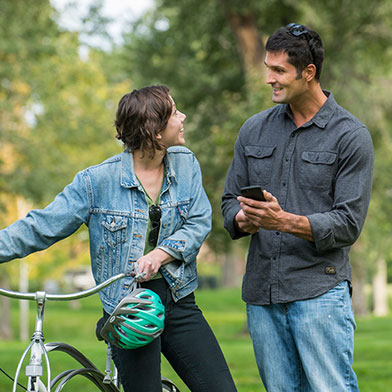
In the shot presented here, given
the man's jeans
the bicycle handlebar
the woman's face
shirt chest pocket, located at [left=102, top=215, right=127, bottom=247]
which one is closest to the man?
the man's jeans

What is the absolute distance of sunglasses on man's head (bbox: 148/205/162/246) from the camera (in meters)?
3.29

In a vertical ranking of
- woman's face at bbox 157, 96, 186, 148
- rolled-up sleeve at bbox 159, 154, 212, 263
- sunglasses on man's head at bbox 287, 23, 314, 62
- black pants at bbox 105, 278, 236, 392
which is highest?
sunglasses on man's head at bbox 287, 23, 314, 62

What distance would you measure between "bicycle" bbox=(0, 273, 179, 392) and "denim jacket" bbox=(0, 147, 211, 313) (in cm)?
21

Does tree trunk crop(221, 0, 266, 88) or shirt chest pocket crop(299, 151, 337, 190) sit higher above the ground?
tree trunk crop(221, 0, 266, 88)

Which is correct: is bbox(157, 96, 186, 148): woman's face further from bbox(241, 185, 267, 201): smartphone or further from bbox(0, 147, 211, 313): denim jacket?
bbox(241, 185, 267, 201): smartphone

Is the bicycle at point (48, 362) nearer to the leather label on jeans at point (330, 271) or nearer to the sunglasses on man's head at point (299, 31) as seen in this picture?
the leather label on jeans at point (330, 271)

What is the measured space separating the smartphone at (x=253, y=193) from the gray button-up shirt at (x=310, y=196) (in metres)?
0.26

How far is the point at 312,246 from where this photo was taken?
3.43 metres

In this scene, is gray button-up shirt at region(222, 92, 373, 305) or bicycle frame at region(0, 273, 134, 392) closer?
bicycle frame at region(0, 273, 134, 392)

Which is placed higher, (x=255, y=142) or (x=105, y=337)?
(x=255, y=142)

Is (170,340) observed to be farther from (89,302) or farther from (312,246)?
(89,302)

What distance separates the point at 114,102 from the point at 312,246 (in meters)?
26.9

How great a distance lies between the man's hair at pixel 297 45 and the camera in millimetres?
3461

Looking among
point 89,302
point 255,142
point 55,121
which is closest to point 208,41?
point 55,121
